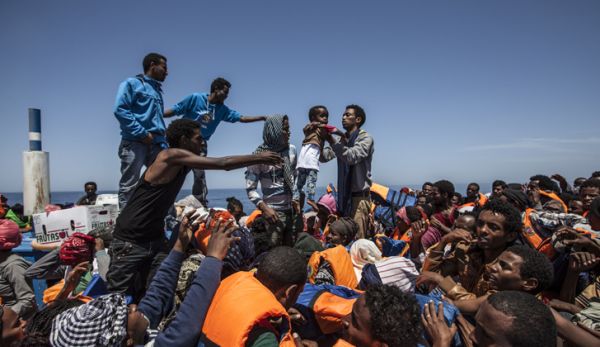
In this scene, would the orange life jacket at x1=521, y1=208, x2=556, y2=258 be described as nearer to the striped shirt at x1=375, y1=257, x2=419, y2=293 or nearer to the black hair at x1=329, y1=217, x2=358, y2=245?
the striped shirt at x1=375, y1=257, x2=419, y2=293

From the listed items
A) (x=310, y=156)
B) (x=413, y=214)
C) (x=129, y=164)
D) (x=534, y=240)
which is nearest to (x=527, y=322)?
(x=534, y=240)

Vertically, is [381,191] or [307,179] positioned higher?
[307,179]

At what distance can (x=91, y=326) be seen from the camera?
1.71 m

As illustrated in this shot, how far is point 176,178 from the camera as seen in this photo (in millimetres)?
2879

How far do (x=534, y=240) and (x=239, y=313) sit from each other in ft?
13.0

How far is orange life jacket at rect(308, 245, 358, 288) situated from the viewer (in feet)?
9.97

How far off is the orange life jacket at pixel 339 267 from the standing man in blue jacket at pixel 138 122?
2.48 m

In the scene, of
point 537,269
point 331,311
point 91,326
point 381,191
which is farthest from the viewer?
point 381,191

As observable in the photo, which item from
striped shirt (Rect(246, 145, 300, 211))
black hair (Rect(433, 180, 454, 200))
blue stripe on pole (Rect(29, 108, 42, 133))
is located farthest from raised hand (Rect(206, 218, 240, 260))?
blue stripe on pole (Rect(29, 108, 42, 133))

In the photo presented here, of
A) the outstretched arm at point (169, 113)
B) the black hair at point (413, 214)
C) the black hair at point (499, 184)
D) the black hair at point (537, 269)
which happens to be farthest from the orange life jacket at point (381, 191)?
the black hair at point (537, 269)

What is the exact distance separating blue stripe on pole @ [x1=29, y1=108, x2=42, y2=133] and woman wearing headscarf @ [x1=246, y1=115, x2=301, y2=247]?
477 centimetres

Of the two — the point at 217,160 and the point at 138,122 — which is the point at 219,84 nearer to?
the point at 138,122

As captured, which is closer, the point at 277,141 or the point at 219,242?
the point at 219,242

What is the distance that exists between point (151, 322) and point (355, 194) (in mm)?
3219
